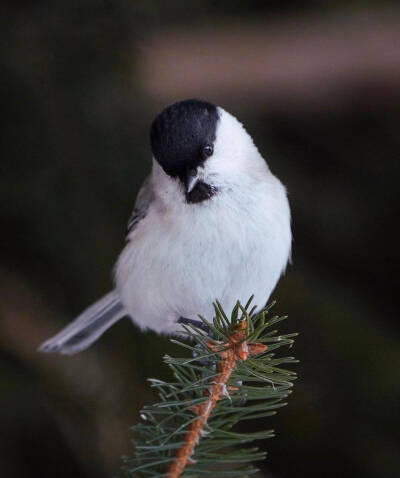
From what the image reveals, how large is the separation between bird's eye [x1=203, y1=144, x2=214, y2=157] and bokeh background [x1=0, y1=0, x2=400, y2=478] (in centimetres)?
13

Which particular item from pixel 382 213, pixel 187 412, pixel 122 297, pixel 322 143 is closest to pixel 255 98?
pixel 322 143

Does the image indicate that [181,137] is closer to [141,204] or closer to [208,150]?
[208,150]

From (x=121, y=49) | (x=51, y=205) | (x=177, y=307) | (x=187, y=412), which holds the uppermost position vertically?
(x=121, y=49)

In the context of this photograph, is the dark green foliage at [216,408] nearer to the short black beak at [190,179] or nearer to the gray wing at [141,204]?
the short black beak at [190,179]

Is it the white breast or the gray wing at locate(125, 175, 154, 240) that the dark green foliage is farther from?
the gray wing at locate(125, 175, 154, 240)

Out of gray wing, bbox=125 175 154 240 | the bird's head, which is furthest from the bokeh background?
the bird's head

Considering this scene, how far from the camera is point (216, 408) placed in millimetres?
591

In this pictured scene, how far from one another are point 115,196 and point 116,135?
77 millimetres

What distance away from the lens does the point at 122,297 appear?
35.6 inches

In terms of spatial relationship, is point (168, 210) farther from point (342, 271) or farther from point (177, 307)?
point (342, 271)

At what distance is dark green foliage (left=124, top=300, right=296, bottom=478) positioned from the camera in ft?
1.84

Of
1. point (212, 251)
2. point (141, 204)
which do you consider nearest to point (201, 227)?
point (212, 251)

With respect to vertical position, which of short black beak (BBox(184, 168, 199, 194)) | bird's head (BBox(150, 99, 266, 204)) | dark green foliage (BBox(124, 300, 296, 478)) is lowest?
dark green foliage (BBox(124, 300, 296, 478))

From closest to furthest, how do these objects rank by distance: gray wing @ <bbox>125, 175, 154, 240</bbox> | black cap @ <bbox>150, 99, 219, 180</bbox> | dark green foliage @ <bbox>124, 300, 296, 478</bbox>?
dark green foliage @ <bbox>124, 300, 296, 478</bbox>, black cap @ <bbox>150, 99, 219, 180</bbox>, gray wing @ <bbox>125, 175, 154, 240</bbox>
